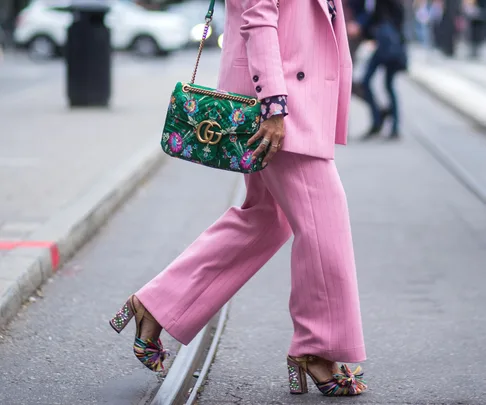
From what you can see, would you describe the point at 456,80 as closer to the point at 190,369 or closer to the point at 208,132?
the point at 190,369

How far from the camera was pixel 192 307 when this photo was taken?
371cm

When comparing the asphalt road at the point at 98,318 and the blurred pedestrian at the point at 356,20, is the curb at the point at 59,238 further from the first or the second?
the blurred pedestrian at the point at 356,20

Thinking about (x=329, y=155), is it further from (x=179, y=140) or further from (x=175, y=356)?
(x=175, y=356)

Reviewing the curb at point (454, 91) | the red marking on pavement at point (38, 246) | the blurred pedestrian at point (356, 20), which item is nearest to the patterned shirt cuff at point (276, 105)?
the red marking on pavement at point (38, 246)

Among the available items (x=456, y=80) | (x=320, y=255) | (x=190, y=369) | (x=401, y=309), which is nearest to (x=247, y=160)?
(x=320, y=255)

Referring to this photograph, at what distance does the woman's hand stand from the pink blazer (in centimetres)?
5

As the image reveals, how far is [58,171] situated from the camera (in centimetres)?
823

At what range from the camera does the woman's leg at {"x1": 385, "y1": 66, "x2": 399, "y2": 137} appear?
11.3 meters

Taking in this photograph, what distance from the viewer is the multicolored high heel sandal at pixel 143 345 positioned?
3680mm

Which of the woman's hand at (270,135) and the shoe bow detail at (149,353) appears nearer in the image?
the woman's hand at (270,135)

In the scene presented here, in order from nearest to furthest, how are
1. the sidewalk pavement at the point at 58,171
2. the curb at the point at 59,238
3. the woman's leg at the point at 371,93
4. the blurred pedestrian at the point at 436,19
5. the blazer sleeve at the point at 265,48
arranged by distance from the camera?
1. the blazer sleeve at the point at 265,48
2. the curb at the point at 59,238
3. the sidewalk pavement at the point at 58,171
4. the woman's leg at the point at 371,93
5. the blurred pedestrian at the point at 436,19

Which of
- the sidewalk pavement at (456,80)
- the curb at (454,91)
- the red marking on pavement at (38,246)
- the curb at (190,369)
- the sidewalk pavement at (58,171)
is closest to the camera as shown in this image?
the curb at (190,369)

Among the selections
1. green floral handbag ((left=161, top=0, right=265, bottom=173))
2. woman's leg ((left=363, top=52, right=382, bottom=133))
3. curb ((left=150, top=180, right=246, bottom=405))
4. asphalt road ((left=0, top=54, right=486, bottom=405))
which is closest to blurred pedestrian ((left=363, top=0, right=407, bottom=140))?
woman's leg ((left=363, top=52, right=382, bottom=133))

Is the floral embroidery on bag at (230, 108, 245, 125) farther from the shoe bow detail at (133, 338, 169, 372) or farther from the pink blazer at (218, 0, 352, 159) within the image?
the shoe bow detail at (133, 338, 169, 372)
